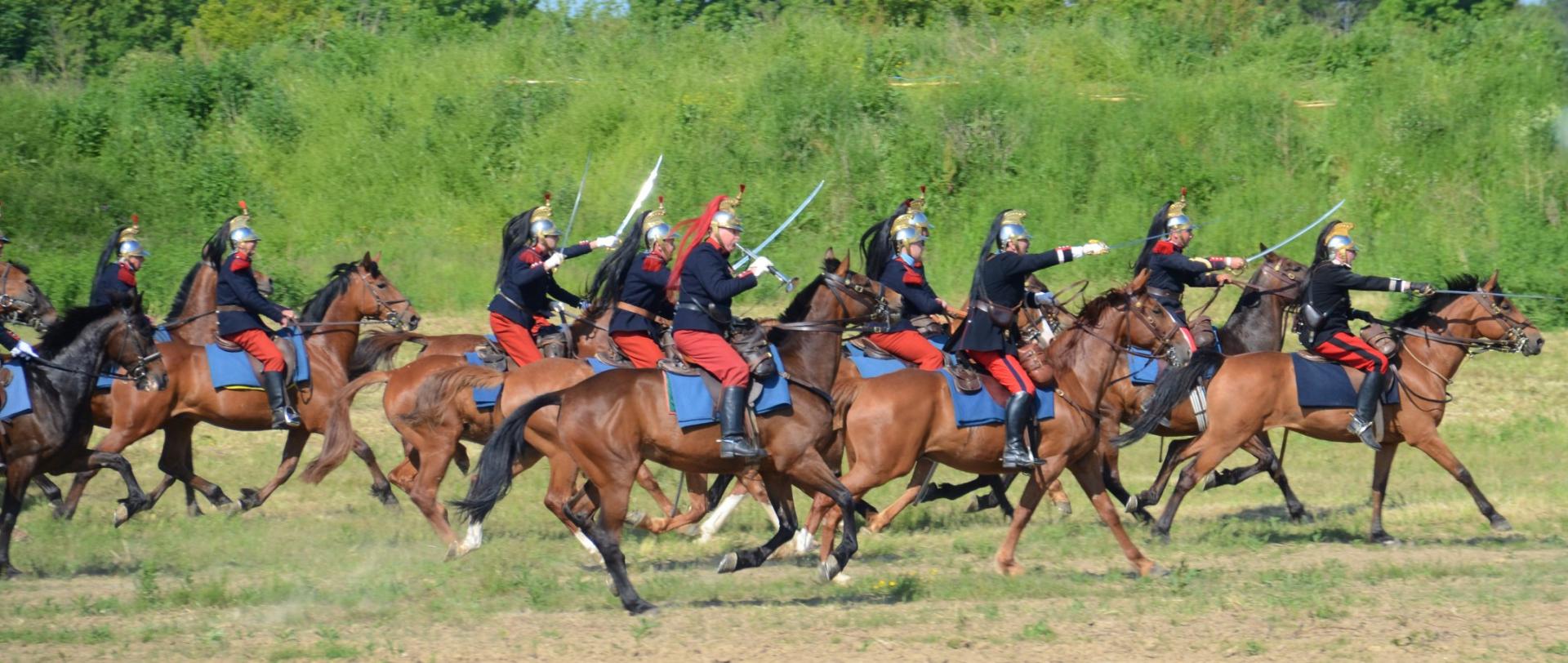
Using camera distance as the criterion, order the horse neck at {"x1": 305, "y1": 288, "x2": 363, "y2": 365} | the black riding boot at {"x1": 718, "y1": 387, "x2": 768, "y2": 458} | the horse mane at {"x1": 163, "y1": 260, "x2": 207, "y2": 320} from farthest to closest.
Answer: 1. the horse mane at {"x1": 163, "y1": 260, "x2": 207, "y2": 320}
2. the horse neck at {"x1": 305, "y1": 288, "x2": 363, "y2": 365}
3. the black riding boot at {"x1": 718, "y1": 387, "x2": 768, "y2": 458}

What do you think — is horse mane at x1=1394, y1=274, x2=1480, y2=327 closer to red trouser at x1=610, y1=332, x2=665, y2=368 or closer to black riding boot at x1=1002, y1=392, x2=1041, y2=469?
black riding boot at x1=1002, y1=392, x2=1041, y2=469

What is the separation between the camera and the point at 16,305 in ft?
49.3

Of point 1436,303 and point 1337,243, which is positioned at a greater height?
point 1337,243

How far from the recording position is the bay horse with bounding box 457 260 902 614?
1115 centimetres

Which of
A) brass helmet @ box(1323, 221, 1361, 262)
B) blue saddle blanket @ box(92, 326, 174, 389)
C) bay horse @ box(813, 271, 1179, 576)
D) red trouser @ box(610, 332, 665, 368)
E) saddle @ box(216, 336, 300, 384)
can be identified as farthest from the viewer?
saddle @ box(216, 336, 300, 384)

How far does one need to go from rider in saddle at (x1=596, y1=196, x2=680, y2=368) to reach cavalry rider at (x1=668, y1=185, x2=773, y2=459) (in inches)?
46.7

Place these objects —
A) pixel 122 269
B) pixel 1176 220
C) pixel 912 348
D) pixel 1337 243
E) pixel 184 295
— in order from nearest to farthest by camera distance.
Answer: pixel 1337 243, pixel 912 348, pixel 1176 220, pixel 122 269, pixel 184 295

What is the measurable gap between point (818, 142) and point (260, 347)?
618 inches

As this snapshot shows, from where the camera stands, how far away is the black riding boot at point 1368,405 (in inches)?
557

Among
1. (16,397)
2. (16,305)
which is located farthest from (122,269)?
(16,397)

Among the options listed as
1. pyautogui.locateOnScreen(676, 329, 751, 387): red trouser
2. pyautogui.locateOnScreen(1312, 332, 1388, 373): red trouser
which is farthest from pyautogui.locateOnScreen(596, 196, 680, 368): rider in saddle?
pyautogui.locateOnScreen(1312, 332, 1388, 373): red trouser

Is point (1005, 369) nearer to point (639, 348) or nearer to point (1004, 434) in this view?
point (1004, 434)

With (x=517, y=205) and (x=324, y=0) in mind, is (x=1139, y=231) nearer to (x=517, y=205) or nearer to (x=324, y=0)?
(x=517, y=205)

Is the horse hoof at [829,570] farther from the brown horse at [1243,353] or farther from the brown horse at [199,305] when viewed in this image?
the brown horse at [199,305]
